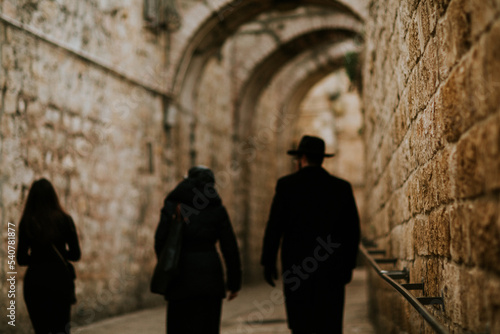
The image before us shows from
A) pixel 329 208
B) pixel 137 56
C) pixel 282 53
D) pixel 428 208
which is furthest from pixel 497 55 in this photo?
pixel 282 53

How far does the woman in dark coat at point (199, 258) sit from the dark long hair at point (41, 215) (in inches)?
27.3

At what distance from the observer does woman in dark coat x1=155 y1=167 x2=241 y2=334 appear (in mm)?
3867

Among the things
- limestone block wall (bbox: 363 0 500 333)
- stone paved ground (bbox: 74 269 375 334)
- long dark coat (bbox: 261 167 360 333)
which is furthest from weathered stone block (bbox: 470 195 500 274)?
stone paved ground (bbox: 74 269 375 334)

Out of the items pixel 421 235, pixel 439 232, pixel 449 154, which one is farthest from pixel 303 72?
pixel 449 154

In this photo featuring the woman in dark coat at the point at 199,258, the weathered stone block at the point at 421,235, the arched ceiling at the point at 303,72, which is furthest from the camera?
the arched ceiling at the point at 303,72

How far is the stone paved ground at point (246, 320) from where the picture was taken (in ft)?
20.7

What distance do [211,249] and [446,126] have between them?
2.36 m

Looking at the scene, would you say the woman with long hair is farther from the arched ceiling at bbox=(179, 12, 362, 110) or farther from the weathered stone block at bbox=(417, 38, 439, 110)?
the arched ceiling at bbox=(179, 12, 362, 110)

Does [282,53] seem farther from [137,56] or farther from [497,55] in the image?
[497,55]

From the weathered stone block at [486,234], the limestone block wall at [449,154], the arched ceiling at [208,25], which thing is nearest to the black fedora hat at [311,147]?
the limestone block wall at [449,154]

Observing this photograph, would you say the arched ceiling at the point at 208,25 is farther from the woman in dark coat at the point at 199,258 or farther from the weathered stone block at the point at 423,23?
the weathered stone block at the point at 423,23

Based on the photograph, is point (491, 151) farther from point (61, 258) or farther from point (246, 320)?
point (246, 320)

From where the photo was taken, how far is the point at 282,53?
12.4 meters

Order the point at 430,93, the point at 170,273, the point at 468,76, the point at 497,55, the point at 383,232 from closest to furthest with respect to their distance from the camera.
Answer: the point at 497,55 → the point at 468,76 → the point at 430,93 → the point at 170,273 → the point at 383,232
